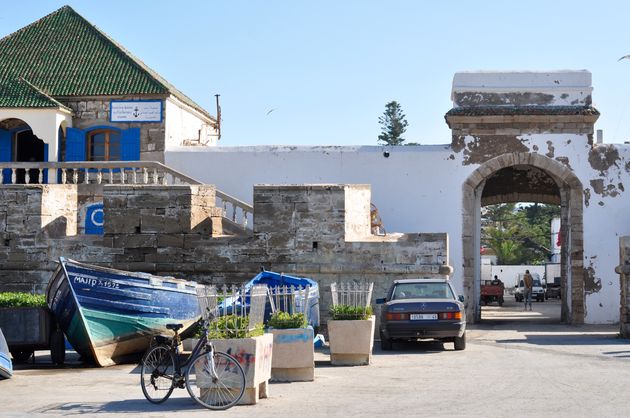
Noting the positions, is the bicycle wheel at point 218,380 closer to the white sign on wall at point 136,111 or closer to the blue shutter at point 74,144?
the white sign on wall at point 136,111

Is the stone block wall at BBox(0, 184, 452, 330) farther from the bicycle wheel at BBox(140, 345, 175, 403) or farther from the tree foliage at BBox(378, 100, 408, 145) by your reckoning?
the tree foliage at BBox(378, 100, 408, 145)

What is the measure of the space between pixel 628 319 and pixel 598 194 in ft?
23.8

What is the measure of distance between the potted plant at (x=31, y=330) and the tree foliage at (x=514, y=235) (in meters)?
59.7

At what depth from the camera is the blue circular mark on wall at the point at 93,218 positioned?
26547 mm

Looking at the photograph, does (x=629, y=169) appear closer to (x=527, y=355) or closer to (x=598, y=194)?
(x=598, y=194)

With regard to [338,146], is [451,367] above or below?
below

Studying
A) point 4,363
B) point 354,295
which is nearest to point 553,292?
point 354,295

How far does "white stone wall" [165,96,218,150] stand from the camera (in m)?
29.7

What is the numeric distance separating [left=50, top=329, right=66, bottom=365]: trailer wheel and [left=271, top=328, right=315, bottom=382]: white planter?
4.88m

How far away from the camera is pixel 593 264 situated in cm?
2783

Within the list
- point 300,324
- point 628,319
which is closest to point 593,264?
point 628,319

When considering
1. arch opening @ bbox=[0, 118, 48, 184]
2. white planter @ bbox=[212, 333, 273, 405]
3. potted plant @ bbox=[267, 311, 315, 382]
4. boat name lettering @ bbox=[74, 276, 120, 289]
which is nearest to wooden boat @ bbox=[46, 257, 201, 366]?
boat name lettering @ bbox=[74, 276, 120, 289]

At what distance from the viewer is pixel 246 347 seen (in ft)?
37.4

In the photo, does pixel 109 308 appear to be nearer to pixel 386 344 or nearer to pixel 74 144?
pixel 386 344
